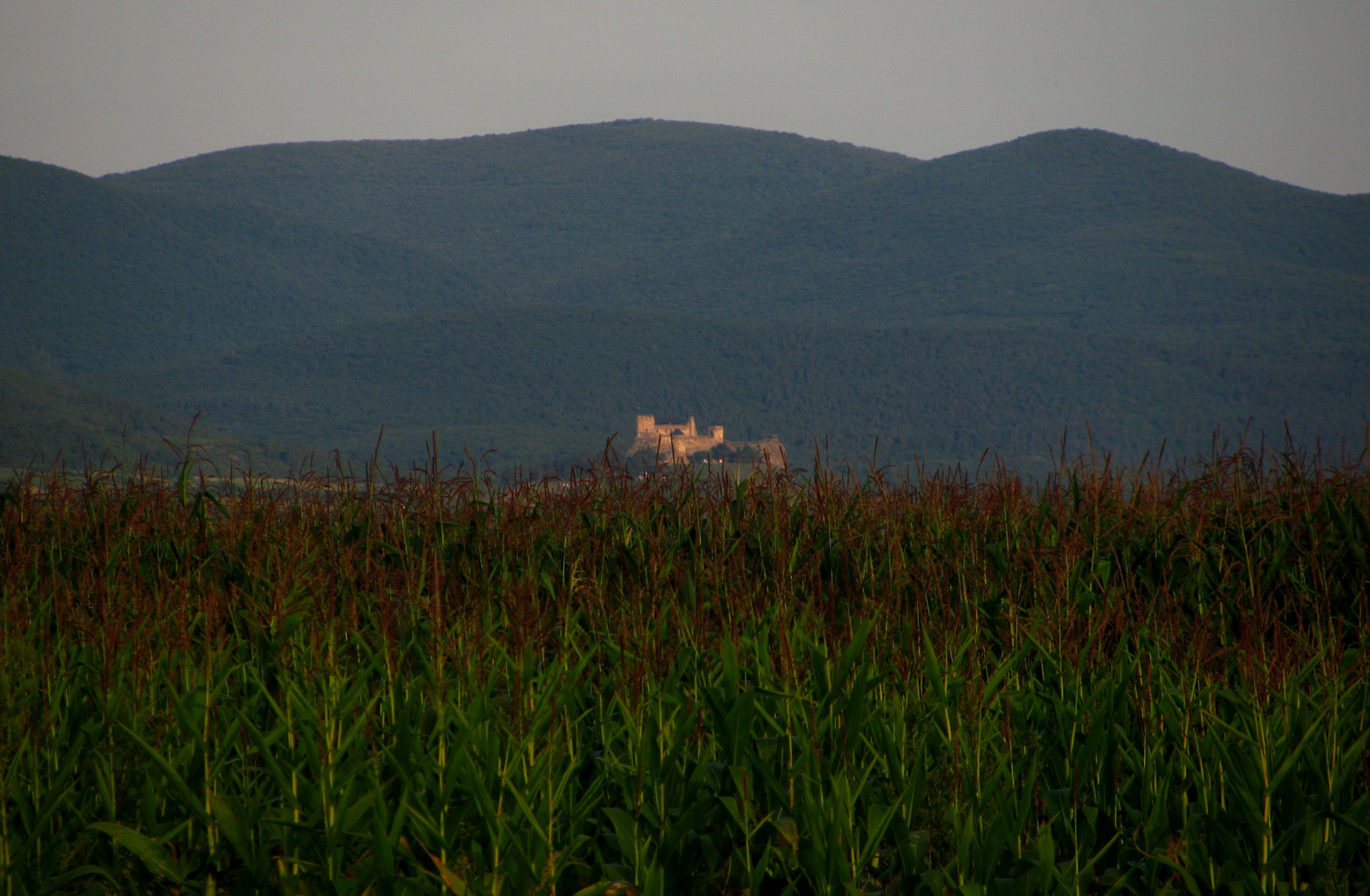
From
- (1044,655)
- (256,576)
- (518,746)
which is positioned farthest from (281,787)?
(1044,655)

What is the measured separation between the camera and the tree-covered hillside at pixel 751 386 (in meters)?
93.2

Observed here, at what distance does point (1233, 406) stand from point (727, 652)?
350ft

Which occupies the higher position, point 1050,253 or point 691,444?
point 1050,253

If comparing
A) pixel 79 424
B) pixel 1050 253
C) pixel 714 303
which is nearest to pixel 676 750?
pixel 79 424

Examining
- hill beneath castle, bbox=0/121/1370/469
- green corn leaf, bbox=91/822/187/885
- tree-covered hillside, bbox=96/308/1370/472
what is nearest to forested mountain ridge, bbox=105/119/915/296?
hill beneath castle, bbox=0/121/1370/469

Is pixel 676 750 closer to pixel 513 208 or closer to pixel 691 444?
pixel 691 444

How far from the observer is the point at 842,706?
2.96 m

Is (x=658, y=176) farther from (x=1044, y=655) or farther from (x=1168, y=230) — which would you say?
(x=1044, y=655)

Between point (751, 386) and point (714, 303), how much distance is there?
52104 millimetres

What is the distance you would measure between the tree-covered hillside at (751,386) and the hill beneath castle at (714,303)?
1.43 ft

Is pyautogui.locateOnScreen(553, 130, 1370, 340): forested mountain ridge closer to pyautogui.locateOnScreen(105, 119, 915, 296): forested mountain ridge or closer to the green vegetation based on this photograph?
pyautogui.locateOnScreen(105, 119, 915, 296): forested mountain ridge

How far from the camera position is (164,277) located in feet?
454

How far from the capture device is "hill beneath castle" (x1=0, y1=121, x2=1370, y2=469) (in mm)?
98562

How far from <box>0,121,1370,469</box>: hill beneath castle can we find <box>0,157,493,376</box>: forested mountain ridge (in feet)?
1.51
